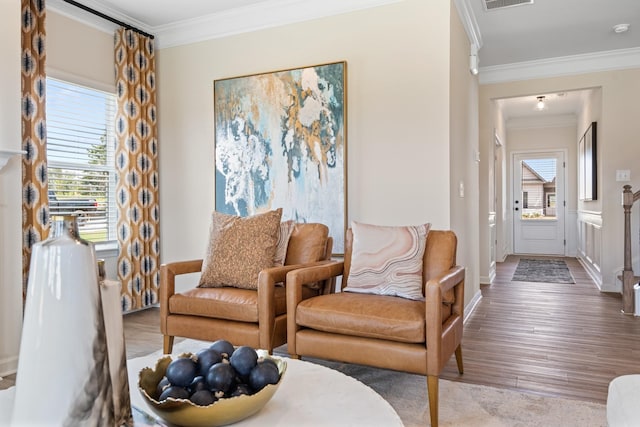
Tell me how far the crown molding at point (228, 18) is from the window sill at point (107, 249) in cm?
185

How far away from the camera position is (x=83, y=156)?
3.79 m

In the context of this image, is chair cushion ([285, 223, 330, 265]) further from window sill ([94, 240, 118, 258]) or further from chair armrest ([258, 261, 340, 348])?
window sill ([94, 240, 118, 258])

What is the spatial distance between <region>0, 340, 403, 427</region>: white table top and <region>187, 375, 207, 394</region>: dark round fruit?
0.12 m

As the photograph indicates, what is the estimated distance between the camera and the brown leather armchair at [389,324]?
80.4 inches

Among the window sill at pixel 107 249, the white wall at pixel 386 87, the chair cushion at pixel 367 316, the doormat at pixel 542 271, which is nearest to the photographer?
A: the chair cushion at pixel 367 316

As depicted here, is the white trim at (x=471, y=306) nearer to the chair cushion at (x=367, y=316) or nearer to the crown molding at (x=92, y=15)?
the chair cushion at (x=367, y=316)

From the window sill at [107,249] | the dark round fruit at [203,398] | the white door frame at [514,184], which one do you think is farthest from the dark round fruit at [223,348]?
A: the white door frame at [514,184]

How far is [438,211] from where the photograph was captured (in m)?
3.32

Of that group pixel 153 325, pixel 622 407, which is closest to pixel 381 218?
pixel 153 325

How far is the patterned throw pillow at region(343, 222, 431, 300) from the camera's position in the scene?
8.18ft

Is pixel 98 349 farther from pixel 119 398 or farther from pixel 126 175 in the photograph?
pixel 126 175

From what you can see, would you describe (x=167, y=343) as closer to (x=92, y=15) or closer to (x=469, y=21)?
(x=92, y=15)

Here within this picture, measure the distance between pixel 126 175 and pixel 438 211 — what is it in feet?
8.85

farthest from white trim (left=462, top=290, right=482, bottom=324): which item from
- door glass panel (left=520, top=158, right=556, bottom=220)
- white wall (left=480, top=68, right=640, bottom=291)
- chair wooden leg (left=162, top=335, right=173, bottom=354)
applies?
door glass panel (left=520, top=158, right=556, bottom=220)
